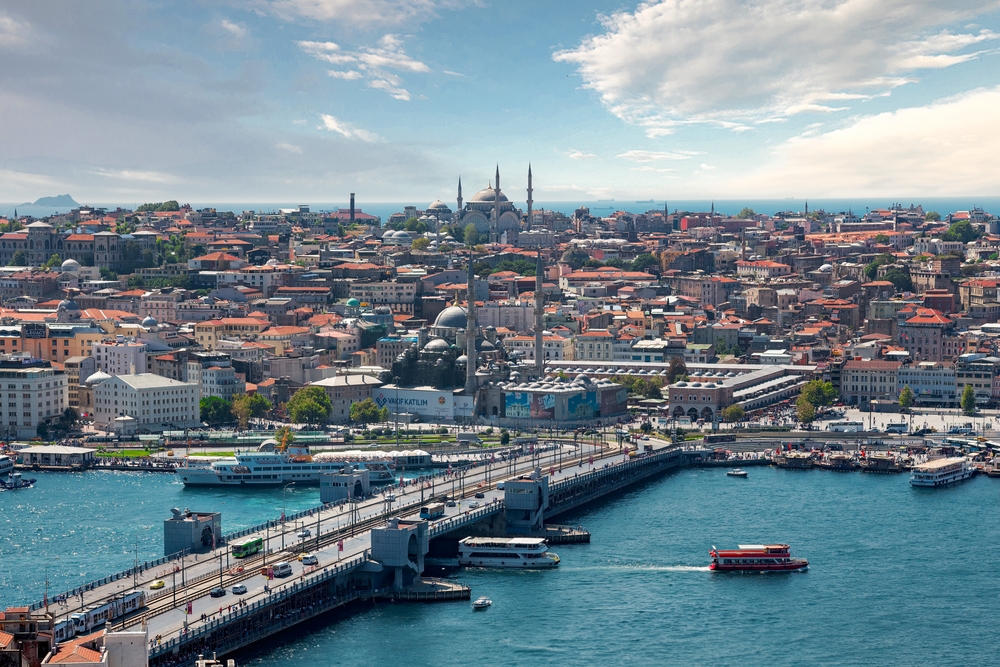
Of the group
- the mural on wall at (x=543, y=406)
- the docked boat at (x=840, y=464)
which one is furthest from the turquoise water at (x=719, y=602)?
the mural on wall at (x=543, y=406)

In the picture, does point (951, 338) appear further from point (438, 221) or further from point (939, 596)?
point (438, 221)

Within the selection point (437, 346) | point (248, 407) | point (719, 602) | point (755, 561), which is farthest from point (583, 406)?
point (719, 602)

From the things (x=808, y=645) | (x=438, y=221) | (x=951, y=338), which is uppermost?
(x=438, y=221)

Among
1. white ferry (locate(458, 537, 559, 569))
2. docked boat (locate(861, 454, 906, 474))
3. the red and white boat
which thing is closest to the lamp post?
white ferry (locate(458, 537, 559, 569))

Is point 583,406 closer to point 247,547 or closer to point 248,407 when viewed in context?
point 248,407

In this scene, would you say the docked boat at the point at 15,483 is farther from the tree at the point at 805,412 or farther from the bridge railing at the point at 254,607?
the tree at the point at 805,412

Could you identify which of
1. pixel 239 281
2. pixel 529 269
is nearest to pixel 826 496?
pixel 239 281

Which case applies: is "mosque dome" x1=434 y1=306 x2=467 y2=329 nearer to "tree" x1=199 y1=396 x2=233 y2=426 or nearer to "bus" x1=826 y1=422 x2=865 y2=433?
"tree" x1=199 y1=396 x2=233 y2=426
